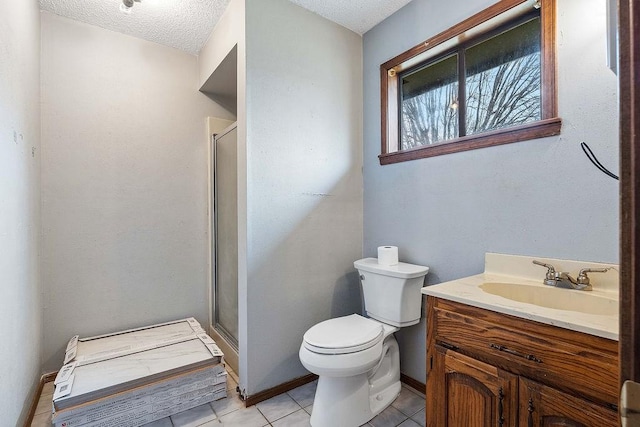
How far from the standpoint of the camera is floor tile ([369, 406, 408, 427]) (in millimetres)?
1580

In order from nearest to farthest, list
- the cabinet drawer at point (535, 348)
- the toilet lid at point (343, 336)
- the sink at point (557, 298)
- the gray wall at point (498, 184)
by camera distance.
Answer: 1. the cabinet drawer at point (535, 348)
2. the sink at point (557, 298)
3. the gray wall at point (498, 184)
4. the toilet lid at point (343, 336)

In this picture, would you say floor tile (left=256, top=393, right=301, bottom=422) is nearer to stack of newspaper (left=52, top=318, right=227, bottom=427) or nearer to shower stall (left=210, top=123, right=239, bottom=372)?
stack of newspaper (left=52, top=318, right=227, bottom=427)

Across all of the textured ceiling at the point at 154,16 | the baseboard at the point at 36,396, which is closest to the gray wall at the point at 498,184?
the textured ceiling at the point at 154,16

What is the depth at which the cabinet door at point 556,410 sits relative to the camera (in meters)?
0.85

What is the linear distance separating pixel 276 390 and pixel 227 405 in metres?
0.29

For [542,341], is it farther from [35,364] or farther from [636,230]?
[35,364]

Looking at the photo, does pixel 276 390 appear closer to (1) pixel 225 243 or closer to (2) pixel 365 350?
(2) pixel 365 350

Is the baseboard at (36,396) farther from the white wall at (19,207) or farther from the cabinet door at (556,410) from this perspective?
the cabinet door at (556,410)

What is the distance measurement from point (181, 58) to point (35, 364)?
7.67ft

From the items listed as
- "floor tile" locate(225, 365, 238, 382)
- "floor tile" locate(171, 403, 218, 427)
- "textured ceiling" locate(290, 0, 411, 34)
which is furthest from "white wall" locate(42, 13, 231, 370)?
"textured ceiling" locate(290, 0, 411, 34)

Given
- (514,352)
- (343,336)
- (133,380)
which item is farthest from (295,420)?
(514,352)

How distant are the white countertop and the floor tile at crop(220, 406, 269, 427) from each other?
1.14 m

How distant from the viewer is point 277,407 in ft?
5.67

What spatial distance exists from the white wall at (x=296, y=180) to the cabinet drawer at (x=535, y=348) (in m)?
0.97
